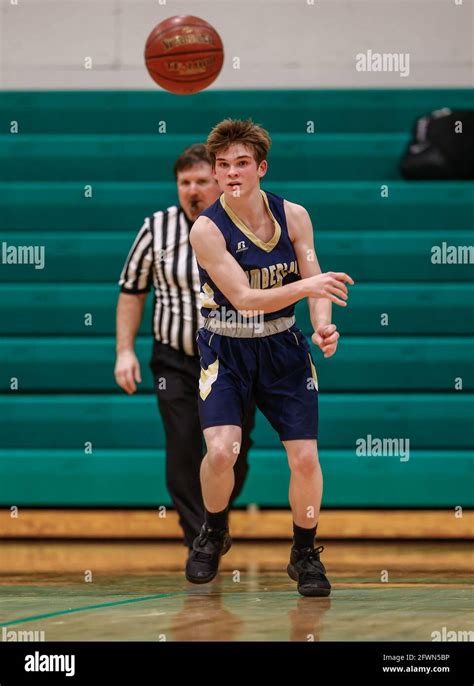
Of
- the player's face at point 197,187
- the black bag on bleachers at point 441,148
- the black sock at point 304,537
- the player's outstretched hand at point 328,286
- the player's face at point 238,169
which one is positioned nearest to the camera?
the player's outstretched hand at point 328,286

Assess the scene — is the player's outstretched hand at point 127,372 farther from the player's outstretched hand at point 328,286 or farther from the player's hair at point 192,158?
the player's outstretched hand at point 328,286

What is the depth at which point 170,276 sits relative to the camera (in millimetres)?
4223

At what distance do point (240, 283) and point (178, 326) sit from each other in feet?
3.40

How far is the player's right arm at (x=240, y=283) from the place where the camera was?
9.88 ft

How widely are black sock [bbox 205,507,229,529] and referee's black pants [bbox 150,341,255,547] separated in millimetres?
620

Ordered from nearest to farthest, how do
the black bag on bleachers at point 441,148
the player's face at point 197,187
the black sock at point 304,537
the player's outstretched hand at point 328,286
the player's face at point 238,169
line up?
the player's outstretched hand at point 328,286 → the player's face at point 238,169 → the black sock at point 304,537 → the player's face at point 197,187 → the black bag on bleachers at point 441,148

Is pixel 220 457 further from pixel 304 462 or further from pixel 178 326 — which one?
pixel 178 326

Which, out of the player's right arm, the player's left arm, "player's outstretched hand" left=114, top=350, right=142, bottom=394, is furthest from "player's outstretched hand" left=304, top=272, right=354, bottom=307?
"player's outstretched hand" left=114, top=350, right=142, bottom=394

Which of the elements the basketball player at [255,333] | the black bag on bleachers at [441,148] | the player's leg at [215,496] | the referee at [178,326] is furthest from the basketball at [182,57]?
the player's leg at [215,496]

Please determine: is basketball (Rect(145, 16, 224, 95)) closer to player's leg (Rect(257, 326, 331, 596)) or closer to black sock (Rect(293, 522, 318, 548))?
player's leg (Rect(257, 326, 331, 596))

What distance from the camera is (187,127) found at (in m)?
6.59

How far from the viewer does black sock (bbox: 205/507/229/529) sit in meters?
3.47

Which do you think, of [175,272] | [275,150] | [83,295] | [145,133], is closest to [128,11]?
[145,133]

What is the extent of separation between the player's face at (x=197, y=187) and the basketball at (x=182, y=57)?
97 centimetres
